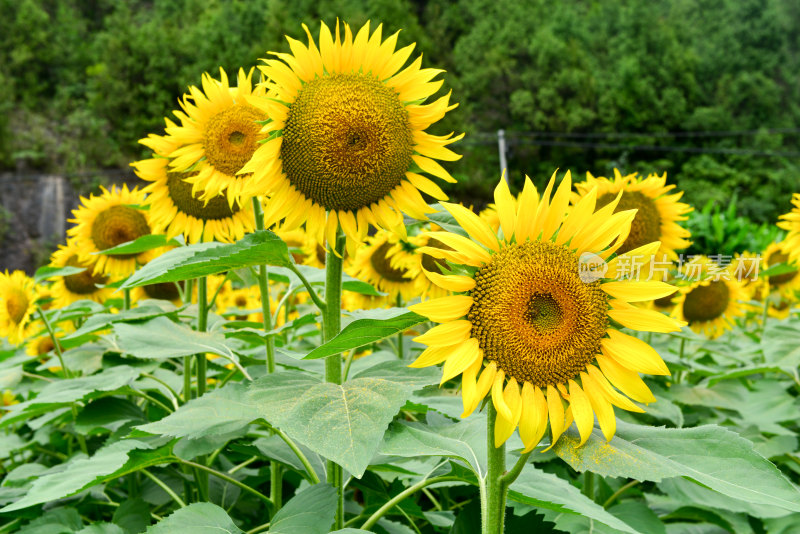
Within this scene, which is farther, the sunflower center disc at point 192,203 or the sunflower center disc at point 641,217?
the sunflower center disc at point 641,217

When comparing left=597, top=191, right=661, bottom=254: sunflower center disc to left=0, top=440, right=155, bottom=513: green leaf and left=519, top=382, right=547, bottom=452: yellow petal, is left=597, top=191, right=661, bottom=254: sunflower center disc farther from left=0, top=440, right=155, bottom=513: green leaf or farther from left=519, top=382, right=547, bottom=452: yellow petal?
left=0, top=440, right=155, bottom=513: green leaf

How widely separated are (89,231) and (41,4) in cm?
3985

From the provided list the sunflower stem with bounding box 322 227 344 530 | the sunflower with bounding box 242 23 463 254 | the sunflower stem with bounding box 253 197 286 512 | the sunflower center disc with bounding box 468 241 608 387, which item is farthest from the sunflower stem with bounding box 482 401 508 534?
the sunflower stem with bounding box 253 197 286 512

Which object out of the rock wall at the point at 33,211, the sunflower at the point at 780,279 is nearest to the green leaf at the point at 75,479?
the sunflower at the point at 780,279

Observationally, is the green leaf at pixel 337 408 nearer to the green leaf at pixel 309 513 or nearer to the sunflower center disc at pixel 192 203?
the green leaf at pixel 309 513

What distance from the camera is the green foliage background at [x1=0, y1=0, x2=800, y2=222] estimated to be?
94.1 ft

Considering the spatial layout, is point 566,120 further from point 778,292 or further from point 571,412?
point 571,412

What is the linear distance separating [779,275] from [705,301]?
0.98 metres

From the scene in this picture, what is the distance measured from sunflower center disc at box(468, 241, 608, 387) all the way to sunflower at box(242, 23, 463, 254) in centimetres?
35

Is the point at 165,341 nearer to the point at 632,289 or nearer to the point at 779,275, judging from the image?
the point at 632,289

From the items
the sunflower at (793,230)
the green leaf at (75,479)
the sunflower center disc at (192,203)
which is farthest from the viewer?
the sunflower at (793,230)

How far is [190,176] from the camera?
173 cm

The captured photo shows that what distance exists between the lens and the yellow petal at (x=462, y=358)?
2.92 feet

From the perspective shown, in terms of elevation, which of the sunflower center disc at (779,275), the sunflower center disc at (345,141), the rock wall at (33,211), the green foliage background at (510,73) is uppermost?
the green foliage background at (510,73)
